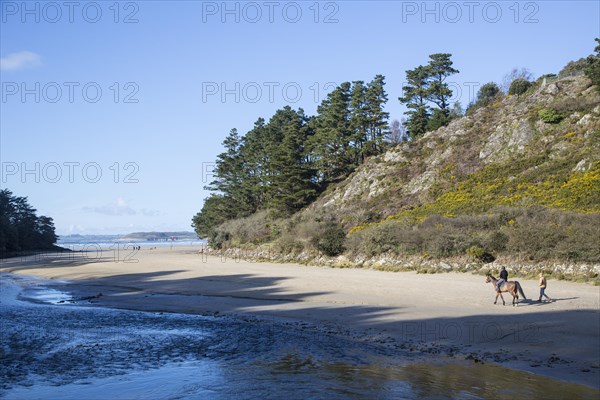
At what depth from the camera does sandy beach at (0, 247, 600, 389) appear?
13344 millimetres

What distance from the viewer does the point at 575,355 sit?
12500mm

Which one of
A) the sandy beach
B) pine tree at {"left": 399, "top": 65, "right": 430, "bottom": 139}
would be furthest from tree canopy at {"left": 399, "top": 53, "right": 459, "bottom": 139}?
the sandy beach

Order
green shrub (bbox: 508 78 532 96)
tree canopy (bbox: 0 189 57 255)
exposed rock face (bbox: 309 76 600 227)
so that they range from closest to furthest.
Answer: exposed rock face (bbox: 309 76 600 227) < green shrub (bbox: 508 78 532 96) < tree canopy (bbox: 0 189 57 255)

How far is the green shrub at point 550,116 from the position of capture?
4434cm

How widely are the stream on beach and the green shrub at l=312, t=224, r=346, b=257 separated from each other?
60.5ft

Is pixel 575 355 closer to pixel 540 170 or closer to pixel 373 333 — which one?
pixel 373 333

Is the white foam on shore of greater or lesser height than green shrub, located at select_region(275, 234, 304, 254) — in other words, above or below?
below

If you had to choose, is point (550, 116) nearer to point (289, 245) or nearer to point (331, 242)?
point (331, 242)

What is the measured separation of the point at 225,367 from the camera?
44.3 ft

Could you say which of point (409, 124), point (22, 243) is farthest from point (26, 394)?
point (22, 243)

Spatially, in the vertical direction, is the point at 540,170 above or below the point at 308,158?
below

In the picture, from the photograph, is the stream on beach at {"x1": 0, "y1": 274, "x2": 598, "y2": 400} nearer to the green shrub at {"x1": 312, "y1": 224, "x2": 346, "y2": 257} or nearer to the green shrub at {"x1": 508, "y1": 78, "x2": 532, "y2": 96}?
the green shrub at {"x1": 312, "y1": 224, "x2": 346, "y2": 257}

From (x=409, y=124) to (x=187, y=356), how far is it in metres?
52.5

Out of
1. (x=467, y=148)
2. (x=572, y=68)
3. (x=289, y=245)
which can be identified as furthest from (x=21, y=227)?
(x=572, y=68)
